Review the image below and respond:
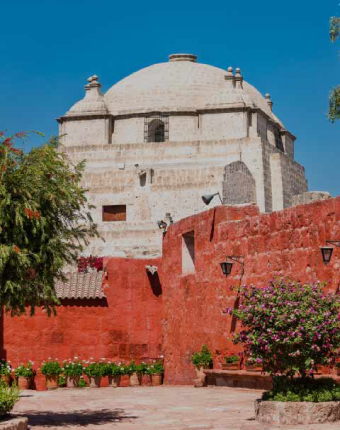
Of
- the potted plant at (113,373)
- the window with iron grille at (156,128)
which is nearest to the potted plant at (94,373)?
the potted plant at (113,373)

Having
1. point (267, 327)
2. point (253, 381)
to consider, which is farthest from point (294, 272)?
point (267, 327)

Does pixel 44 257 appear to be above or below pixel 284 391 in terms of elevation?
above

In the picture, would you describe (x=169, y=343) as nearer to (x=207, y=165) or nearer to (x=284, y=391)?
(x=284, y=391)

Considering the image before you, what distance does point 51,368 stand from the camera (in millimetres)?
16953

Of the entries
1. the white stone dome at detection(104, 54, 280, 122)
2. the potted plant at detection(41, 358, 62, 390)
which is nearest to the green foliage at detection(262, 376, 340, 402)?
the potted plant at detection(41, 358, 62, 390)

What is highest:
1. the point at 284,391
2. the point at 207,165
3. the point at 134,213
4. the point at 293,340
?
the point at 207,165

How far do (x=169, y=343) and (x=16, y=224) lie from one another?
876 centimetres

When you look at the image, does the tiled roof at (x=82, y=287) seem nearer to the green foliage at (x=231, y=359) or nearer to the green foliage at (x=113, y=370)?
the green foliage at (x=113, y=370)

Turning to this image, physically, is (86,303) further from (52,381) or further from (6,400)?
(6,400)

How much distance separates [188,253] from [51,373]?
397 cm

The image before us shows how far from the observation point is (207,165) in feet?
111

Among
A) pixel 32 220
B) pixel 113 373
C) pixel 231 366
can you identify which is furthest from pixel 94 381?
pixel 32 220

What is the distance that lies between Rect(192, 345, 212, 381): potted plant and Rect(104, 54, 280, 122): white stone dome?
22179 millimetres

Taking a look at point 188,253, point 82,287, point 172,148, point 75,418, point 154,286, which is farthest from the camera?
point 172,148
